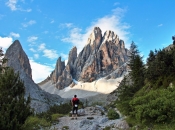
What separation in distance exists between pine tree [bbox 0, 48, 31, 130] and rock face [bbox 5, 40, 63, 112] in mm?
39209

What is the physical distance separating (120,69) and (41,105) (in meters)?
144

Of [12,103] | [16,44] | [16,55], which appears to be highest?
[16,44]

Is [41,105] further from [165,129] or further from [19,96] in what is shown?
[165,129]

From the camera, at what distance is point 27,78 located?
77.1 metres

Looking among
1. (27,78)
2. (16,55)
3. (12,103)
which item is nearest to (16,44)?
(16,55)

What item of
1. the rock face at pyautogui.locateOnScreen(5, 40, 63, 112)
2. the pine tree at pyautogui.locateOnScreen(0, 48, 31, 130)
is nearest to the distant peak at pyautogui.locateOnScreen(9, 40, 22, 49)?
the rock face at pyautogui.locateOnScreen(5, 40, 63, 112)

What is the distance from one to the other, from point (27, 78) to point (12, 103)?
65.9m

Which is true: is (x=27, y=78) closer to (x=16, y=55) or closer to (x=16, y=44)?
(x=16, y=55)

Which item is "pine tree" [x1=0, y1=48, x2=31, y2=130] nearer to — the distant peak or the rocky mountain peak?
the rocky mountain peak

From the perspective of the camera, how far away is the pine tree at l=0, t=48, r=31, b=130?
42.1ft

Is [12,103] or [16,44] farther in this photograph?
[16,44]

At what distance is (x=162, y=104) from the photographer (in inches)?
444

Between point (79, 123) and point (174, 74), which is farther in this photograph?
point (174, 74)

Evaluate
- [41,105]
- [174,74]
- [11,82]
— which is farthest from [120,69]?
[11,82]
